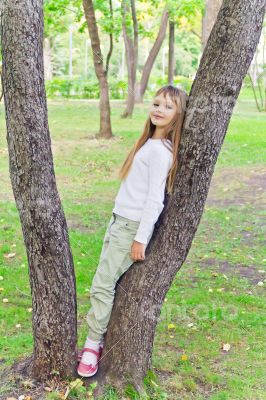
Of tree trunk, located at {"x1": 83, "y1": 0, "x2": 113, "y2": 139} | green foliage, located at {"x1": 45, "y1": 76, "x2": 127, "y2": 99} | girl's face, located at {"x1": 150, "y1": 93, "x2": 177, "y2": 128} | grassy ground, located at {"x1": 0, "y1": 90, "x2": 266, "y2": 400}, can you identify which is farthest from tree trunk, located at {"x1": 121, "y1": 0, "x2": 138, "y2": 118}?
girl's face, located at {"x1": 150, "y1": 93, "x2": 177, "y2": 128}

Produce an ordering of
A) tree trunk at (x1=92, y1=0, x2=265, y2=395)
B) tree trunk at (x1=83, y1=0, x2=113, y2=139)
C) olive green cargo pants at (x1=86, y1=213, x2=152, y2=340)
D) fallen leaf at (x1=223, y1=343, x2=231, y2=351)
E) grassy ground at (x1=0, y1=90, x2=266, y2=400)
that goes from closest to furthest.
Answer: tree trunk at (x1=92, y1=0, x2=265, y2=395) → olive green cargo pants at (x1=86, y1=213, x2=152, y2=340) → grassy ground at (x1=0, y1=90, x2=266, y2=400) → fallen leaf at (x1=223, y1=343, x2=231, y2=351) → tree trunk at (x1=83, y1=0, x2=113, y2=139)

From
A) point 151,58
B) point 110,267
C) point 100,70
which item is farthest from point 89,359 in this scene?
point 151,58

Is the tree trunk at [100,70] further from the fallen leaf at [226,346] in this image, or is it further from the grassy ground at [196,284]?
the fallen leaf at [226,346]

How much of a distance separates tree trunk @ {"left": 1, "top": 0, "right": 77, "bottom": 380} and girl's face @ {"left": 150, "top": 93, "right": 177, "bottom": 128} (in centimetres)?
61

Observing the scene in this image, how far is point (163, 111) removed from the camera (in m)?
3.07

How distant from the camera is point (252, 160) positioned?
10.9 metres

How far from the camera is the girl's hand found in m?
3.06

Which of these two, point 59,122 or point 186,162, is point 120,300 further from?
point 59,122

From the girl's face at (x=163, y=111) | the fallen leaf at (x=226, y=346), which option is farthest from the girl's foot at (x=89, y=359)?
the girl's face at (x=163, y=111)

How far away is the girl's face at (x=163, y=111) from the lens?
10.0 feet

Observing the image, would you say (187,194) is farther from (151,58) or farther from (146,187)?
(151,58)

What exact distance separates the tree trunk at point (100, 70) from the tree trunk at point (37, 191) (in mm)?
8979

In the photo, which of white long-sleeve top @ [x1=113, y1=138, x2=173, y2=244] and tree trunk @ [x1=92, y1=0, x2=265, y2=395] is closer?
tree trunk @ [x1=92, y1=0, x2=265, y2=395]

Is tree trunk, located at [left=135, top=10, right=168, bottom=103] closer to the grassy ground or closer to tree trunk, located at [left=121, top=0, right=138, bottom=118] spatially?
tree trunk, located at [left=121, top=0, right=138, bottom=118]
